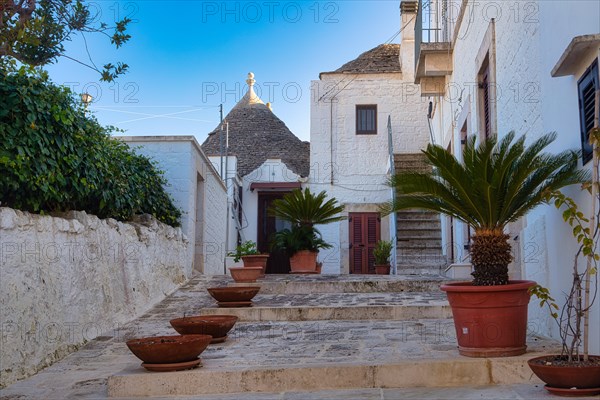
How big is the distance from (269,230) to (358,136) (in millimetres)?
3767

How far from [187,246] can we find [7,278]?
604cm

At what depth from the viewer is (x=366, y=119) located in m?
19.5

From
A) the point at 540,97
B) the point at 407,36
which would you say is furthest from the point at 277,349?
the point at 407,36

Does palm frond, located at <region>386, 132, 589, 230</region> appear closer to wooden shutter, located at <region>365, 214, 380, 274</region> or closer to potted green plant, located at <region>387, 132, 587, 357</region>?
potted green plant, located at <region>387, 132, 587, 357</region>

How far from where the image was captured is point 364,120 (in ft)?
63.9

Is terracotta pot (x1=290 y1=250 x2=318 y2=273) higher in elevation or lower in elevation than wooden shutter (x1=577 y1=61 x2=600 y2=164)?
lower

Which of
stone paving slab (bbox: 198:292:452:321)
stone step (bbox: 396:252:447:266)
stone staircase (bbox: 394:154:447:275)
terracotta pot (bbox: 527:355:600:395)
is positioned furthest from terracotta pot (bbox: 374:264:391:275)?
terracotta pot (bbox: 527:355:600:395)

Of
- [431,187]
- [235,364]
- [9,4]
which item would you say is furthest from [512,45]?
[9,4]

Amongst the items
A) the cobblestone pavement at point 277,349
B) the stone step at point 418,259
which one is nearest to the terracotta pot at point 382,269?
the stone step at point 418,259

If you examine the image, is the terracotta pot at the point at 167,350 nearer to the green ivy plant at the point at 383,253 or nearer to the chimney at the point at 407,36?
the green ivy plant at the point at 383,253

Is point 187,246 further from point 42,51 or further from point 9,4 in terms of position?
point 9,4

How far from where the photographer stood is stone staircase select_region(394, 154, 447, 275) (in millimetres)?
13352

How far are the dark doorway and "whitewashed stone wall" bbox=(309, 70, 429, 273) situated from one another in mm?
1487

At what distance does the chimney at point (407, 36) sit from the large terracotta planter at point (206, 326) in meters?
14.2
